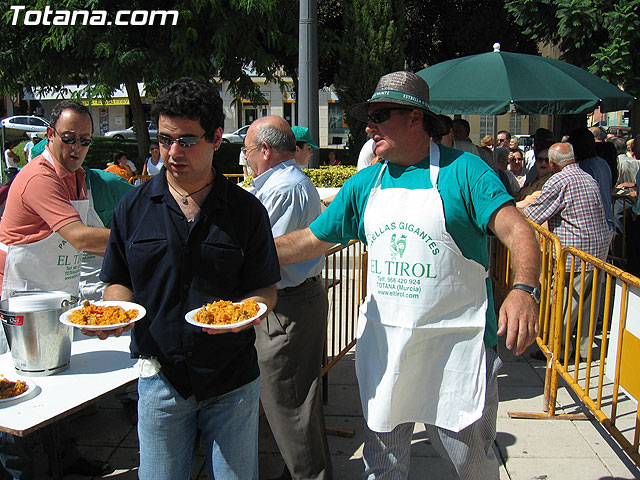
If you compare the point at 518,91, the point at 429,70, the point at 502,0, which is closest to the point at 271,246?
the point at 518,91

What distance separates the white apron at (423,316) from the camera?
2.49 meters

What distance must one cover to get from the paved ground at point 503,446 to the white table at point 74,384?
0.91 m

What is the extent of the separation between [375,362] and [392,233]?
0.58 meters

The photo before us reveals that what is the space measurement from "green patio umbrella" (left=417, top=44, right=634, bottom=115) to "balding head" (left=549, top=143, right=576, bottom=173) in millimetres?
992

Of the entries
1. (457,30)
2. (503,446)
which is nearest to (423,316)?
(503,446)

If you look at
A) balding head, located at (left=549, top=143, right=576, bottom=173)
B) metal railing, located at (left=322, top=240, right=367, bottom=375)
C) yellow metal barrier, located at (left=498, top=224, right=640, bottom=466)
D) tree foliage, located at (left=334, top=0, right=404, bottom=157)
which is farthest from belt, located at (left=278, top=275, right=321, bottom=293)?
tree foliage, located at (left=334, top=0, right=404, bottom=157)

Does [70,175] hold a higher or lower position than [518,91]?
lower

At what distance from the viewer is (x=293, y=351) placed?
10.7 ft

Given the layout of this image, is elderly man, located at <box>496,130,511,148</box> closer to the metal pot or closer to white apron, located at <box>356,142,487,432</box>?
white apron, located at <box>356,142,487,432</box>

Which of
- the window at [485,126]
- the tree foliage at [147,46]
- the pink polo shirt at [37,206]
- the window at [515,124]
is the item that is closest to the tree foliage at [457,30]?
the tree foliage at [147,46]

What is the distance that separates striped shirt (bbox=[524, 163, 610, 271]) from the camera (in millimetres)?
5230

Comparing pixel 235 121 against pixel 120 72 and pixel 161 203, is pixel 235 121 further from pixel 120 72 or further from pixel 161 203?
pixel 161 203

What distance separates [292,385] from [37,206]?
1655mm

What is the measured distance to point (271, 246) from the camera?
8.10 ft
